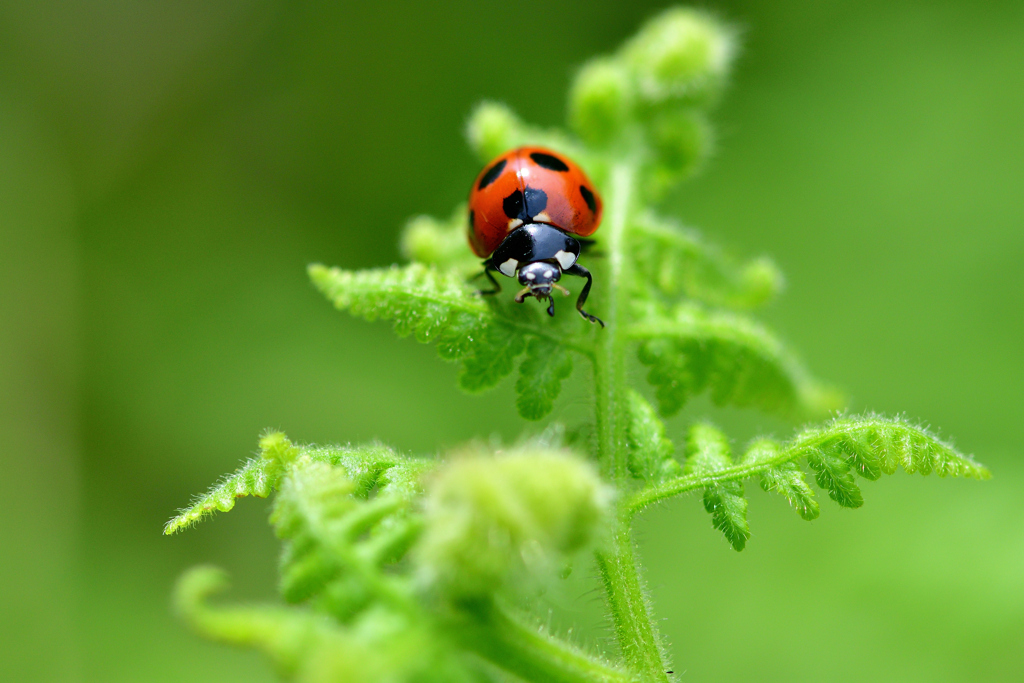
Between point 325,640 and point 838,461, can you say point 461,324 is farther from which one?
point 325,640

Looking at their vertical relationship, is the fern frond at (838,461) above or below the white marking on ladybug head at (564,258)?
below

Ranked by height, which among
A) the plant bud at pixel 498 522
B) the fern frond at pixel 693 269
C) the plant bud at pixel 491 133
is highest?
the plant bud at pixel 491 133

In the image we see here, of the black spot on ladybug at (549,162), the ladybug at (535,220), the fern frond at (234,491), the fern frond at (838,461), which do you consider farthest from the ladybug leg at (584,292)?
the fern frond at (234,491)

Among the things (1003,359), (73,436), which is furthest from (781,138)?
(73,436)

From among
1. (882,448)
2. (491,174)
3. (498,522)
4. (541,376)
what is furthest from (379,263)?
(498,522)

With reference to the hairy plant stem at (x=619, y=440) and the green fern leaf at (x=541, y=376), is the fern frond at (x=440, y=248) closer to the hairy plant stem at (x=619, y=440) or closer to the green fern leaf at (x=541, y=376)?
the hairy plant stem at (x=619, y=440)

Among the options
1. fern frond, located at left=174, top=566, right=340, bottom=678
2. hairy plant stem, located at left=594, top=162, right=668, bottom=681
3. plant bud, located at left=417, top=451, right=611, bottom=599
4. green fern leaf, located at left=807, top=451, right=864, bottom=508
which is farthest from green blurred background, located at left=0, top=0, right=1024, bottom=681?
fern frond, located at left=174, top=566, right=340, bottom=678

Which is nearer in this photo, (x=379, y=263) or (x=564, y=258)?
(x=564, y=258)
